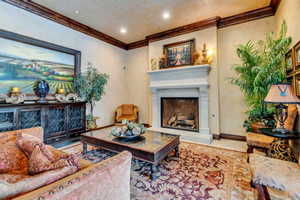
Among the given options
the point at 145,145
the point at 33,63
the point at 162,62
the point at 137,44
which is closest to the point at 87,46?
the point at 33,63

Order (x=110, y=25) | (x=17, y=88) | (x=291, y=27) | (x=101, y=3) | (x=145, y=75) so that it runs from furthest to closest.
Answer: (x=145, y=75), (x=110, y=25), (x=101, y=3), (x=17, y=88), (x=291, y=27)

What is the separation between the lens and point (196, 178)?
2.07m

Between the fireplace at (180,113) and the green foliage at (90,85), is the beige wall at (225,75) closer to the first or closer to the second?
the fireplace at (180,113)

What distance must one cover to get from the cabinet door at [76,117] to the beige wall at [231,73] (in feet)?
12.3

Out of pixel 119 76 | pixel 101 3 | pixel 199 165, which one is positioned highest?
pixel 101 3

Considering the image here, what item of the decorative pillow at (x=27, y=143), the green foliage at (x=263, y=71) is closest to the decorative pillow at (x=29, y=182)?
the decorative pillow at (x=27, y=143)

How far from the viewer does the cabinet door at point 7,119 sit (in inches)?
101

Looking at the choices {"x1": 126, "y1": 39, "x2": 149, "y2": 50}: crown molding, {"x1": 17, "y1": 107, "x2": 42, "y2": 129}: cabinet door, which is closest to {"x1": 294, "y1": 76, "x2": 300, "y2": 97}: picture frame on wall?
{"x1": 126, "y1": 39, "x2": 149, "y2": 50}: crown molding

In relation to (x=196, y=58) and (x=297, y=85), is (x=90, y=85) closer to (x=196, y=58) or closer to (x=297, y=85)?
(x=196, y=58)

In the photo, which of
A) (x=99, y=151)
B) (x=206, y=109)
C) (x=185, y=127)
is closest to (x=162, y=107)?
(x=185, y=127)

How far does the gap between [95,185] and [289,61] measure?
A: 3383 mm

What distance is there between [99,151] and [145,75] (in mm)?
3187

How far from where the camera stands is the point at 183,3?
3264 mm

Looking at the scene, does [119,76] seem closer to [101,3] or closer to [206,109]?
[101,3]
